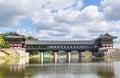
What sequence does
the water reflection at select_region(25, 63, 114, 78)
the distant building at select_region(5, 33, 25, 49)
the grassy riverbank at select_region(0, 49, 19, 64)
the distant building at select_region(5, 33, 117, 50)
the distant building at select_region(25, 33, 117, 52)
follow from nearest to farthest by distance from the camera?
the water reflection at select_region(25, 63, 114, 78) < the grassy riverbank at select_region(0, 49, 19, 64) < the distant building at select_region(5, 33, 25, 49) < the distant building at select_region(5, 33, 117, 50) < the distant building at select_region(25, 33, 117, 52)

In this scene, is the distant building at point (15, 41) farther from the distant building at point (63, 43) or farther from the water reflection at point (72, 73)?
the water reflection at point (72, 73)

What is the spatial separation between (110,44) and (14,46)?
4562 centimetres

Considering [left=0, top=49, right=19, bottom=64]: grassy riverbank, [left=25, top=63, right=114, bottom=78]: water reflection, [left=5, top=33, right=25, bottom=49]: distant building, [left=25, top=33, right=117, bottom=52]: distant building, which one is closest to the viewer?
[left=25, top=63, right=114, bottom=78]: water reflection

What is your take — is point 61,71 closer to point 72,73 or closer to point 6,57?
point 72,73

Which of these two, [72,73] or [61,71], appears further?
[61,71]

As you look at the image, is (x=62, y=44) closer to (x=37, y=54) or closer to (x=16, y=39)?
(x=16, y=39)

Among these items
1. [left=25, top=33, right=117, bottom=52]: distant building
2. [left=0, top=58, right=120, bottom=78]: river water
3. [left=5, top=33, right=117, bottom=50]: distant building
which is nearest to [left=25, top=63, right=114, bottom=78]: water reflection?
[left=0, top=58, right=120, bottom=78]: river water

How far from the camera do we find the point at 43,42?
437 ft

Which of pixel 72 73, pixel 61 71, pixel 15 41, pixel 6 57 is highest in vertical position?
pixel 15 41

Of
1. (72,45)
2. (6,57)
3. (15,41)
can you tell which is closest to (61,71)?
(6,57)

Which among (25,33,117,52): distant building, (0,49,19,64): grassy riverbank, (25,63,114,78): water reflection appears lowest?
(25,63,114,78): water reflection

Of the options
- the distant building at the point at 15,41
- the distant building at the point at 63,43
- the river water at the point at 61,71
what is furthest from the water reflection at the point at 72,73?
the distant building at the point at 63,43

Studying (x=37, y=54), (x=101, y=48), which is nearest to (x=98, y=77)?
(x=101, y=48)

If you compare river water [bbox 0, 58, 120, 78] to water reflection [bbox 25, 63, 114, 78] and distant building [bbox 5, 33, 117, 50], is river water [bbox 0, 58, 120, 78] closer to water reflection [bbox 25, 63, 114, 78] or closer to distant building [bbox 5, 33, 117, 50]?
water reflection [bbox 25, 63, 114, 78]
